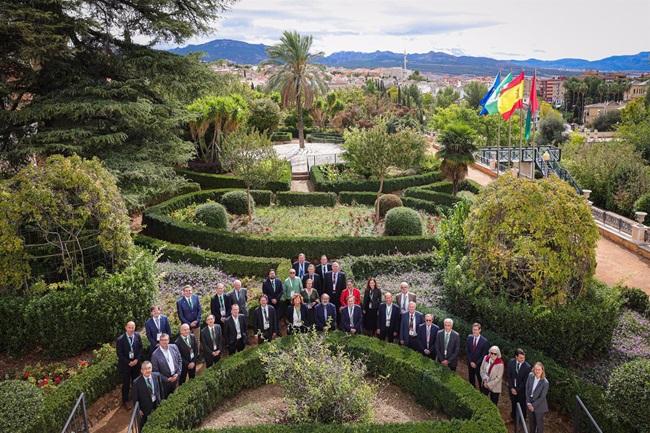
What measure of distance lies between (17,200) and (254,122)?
29.6m

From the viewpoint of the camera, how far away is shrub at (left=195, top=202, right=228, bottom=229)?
17422 mm

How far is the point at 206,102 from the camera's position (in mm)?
27188

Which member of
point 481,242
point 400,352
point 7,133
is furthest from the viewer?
point 7,133

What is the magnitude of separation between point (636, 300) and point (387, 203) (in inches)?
380

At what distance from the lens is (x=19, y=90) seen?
15.6 m

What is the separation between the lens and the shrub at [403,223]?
16.7 m

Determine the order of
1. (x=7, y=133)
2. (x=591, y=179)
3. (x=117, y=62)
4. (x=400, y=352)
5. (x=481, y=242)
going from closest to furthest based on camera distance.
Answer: (x=400, y=352) < (x=481, y=242) < (x=7, y=133) < (x=117, y=62) < (x=591, y=179)

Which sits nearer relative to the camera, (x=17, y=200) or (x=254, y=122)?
(x=17, y=200)

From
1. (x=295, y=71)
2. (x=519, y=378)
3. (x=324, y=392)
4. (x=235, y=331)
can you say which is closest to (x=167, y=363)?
(x=235, y=331)

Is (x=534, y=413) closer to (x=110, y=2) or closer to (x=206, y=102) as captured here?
(x=110, y=2)

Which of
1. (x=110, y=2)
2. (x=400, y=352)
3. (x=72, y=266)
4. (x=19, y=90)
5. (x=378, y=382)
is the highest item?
(x=110, y=2)

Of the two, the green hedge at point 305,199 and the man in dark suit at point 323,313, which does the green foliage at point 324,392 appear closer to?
the man in dark suit at point 323,313

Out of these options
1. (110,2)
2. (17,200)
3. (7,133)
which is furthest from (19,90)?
(17,200)

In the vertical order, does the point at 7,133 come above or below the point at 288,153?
above
